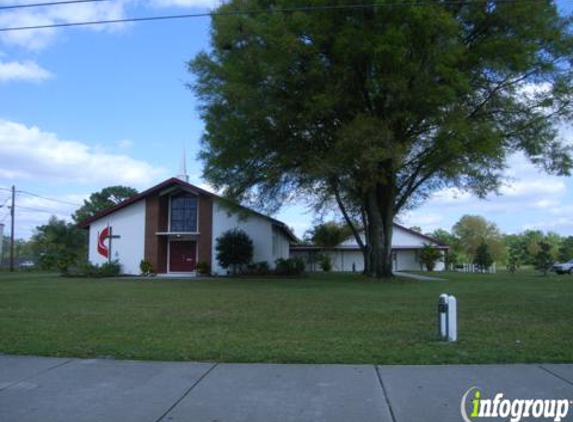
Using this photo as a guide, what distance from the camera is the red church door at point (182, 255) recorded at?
37406 millimetres

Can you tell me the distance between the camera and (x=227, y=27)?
78.8 ft

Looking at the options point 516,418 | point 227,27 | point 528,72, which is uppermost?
point 227,27

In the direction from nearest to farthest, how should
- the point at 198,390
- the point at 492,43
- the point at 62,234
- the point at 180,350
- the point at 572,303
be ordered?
the point at 198,390, the point at 180,350, the point at 572,303, the point at 492,43, the point at 62,234

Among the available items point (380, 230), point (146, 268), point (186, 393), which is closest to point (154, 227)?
point (146, 268)

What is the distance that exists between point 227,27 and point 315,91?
4.63 m

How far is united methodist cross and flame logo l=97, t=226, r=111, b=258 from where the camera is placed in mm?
37188

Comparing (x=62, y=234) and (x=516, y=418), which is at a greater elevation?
(x=62, y=234)

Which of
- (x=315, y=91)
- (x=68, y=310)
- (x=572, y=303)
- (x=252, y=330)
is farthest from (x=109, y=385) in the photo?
(x=315, y=91)

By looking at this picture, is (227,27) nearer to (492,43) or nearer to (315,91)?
(315,91)

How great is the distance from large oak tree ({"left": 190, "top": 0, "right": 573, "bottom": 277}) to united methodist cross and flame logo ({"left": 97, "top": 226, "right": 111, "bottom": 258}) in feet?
42.3

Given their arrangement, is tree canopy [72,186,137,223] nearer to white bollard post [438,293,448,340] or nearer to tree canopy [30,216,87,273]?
tree canopy [30,216,87,273]

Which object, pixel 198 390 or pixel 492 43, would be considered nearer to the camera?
pixel 198 390

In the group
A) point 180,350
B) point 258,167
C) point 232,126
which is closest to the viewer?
point 180,350

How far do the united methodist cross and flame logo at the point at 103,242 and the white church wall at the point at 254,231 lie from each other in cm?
714
